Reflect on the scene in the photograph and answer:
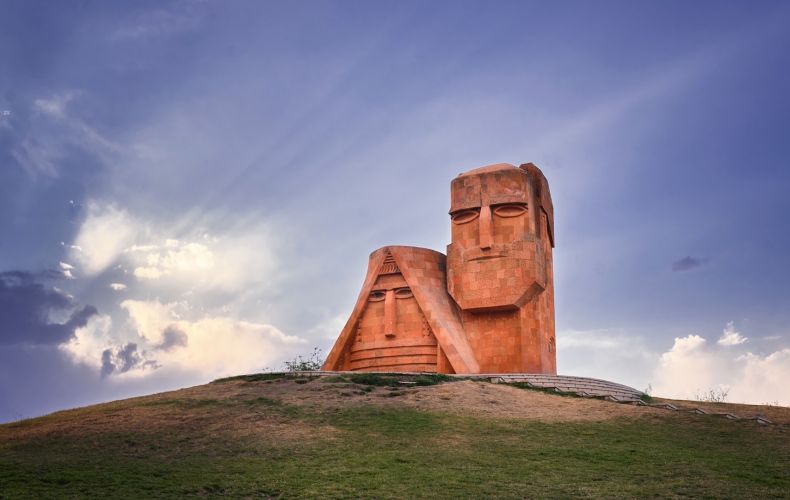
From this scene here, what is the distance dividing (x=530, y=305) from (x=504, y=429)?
8898mm

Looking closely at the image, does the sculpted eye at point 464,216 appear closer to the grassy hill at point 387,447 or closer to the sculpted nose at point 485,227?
the sculpted nose at point 485,227

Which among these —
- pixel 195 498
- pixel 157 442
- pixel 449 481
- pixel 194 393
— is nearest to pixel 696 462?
pixel 449 481

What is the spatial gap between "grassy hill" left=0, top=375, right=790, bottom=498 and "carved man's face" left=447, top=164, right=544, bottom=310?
4.29m

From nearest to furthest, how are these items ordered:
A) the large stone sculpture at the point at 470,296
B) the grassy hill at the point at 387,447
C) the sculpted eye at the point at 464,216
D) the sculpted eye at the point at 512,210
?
1. the grassy hill at the point at 387,447
2. the large stone sculpture at the point at 470,296
3. the sculpted eye at the point at 512,210
4. the sculpted eye at the point at 464,216

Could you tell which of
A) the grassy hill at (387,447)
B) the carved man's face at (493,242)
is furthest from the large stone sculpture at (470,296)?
the grassy hill at (387,447)

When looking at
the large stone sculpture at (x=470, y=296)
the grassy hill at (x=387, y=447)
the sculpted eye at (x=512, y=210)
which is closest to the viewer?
the grassy hill at (x=387, y=447)

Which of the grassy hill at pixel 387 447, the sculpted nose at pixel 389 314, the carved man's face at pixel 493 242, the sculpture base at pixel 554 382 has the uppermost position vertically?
the carved man's face at pixel 493 242

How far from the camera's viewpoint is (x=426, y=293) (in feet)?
93.0

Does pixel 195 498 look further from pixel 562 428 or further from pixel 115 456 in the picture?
pixel 562 428

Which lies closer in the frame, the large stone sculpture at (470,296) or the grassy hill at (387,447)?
the grassy hill at (387,447)

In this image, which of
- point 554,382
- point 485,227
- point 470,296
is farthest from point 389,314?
point 554,382

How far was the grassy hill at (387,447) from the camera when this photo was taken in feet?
50.2

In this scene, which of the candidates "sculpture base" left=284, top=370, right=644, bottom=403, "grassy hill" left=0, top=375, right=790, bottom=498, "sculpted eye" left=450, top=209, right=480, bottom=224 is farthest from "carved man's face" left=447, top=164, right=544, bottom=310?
"grassy hill" left=0, top=375, right=790, bottom=498

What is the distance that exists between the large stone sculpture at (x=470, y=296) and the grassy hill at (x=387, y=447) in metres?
3.54
